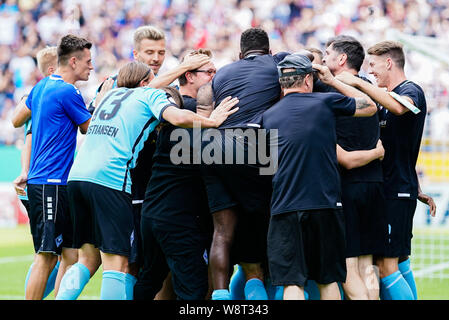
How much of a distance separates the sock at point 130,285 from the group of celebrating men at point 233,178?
0.10ft

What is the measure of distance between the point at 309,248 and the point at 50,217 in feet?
8.85

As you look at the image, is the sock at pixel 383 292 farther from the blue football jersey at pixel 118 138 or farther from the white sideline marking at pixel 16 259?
the white sideline marking at pixel 16 259

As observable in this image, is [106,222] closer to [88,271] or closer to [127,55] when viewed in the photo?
[88,271]

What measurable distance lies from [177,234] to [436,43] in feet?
20.2

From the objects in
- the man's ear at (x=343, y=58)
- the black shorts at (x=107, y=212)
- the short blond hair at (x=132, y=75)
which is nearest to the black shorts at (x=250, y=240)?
the black shorts at (x=107, y=212)

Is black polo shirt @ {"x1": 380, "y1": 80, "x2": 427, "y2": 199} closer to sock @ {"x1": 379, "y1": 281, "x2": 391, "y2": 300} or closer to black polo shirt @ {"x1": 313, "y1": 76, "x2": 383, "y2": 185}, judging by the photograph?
black polo shirt @ {"x1": 313, "y1": 76, "x2": 383, "y2": 185}

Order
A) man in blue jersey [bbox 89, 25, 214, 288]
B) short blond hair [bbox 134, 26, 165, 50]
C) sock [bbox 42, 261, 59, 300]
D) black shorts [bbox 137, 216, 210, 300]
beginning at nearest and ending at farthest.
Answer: black shorts [bbox 137, 216, 210, 300] < man in blue jersey [bbox 89, 25, 214, 288] < sock [bbox 42, 261, 59, 300] < short blond hair [bbox 134, 26, 165, 50]

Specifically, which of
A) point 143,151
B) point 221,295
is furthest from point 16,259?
point 221,295

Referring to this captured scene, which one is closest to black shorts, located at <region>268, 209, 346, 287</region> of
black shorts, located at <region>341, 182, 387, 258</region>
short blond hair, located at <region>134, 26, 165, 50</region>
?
black shorts, located at <region>341, 182, 387, 258</region>

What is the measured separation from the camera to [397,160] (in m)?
6.89

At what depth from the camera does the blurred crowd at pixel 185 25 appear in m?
20.0

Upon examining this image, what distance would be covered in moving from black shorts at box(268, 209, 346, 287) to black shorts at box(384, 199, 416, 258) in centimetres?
123

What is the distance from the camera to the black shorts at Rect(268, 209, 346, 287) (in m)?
5.62
